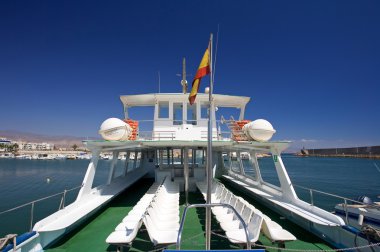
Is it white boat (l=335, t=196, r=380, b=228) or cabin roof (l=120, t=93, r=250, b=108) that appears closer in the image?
white boat (l=335, t=196, r=380, b=228)

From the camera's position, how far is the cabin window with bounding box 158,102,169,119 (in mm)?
13109

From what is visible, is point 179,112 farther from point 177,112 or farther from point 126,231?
point 126,231

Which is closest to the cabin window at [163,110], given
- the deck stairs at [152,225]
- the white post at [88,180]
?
the white post at [88,180]

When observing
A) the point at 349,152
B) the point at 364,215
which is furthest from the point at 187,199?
the point at 349,152

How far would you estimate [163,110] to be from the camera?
13234mm

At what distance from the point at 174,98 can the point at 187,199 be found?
5.62 meters

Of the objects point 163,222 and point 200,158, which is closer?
point 163,222

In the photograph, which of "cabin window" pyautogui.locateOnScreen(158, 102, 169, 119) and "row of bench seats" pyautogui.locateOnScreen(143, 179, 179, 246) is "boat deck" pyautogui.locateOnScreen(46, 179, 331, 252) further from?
"cabin window" pyautogui.locateOnScreen(158, 102, 169, 119)

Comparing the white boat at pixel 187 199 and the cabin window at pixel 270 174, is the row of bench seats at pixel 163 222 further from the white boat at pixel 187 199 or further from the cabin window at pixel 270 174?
the cabin window at pixel 270 174

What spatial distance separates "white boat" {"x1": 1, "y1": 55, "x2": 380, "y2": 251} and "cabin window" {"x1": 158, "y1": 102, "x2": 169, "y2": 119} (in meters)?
0.06

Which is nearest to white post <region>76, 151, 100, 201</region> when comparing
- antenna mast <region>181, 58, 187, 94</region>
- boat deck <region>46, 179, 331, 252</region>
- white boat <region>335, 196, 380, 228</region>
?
boat deck <region>46, 179, 331, 252</region>

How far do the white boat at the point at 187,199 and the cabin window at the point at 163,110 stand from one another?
0.20ft

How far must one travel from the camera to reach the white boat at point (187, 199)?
5.43 metres

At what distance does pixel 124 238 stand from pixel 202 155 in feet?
41.0
